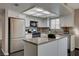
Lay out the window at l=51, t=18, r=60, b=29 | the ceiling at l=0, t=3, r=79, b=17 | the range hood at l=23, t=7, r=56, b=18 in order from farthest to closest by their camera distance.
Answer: the window at l=51, t=18, r=60, b=29, the range hood at l=23, t=7, r=56, b=18, the ceiling at l=0, t=3, r=79, b=17

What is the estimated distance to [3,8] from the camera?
1180 millimetres

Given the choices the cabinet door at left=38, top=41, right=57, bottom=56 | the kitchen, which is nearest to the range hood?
the kitchen

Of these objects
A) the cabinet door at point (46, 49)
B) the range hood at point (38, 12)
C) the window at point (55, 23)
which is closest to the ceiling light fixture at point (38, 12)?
the range hood at point (38, 12)

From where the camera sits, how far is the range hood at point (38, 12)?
4.18 feet

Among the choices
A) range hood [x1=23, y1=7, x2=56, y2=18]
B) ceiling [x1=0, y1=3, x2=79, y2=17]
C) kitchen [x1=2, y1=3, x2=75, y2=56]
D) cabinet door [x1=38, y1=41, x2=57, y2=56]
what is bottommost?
cabinet door [x1=38, y1=41, x2=57, y2=56]

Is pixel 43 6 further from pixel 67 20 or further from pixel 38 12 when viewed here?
pixel 67 20

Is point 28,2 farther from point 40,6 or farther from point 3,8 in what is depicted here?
point 3,8

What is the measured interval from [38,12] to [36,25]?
195 mm

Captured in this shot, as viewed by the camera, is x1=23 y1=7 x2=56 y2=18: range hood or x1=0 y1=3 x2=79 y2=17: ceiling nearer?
x1=0 y1=3 x2=79 y2=17: ceiling

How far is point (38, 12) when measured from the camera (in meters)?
1.31

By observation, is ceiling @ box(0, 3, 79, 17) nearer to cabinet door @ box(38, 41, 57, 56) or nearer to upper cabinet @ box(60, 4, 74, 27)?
upper cabinet @ box(60, 4, 74, 27)

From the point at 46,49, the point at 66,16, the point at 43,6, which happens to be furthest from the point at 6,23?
the point at 66,16

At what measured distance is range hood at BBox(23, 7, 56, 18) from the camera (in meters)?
1.27

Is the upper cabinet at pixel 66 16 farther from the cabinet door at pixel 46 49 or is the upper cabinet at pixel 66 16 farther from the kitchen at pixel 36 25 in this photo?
the cabinet door at pixel 46 49
